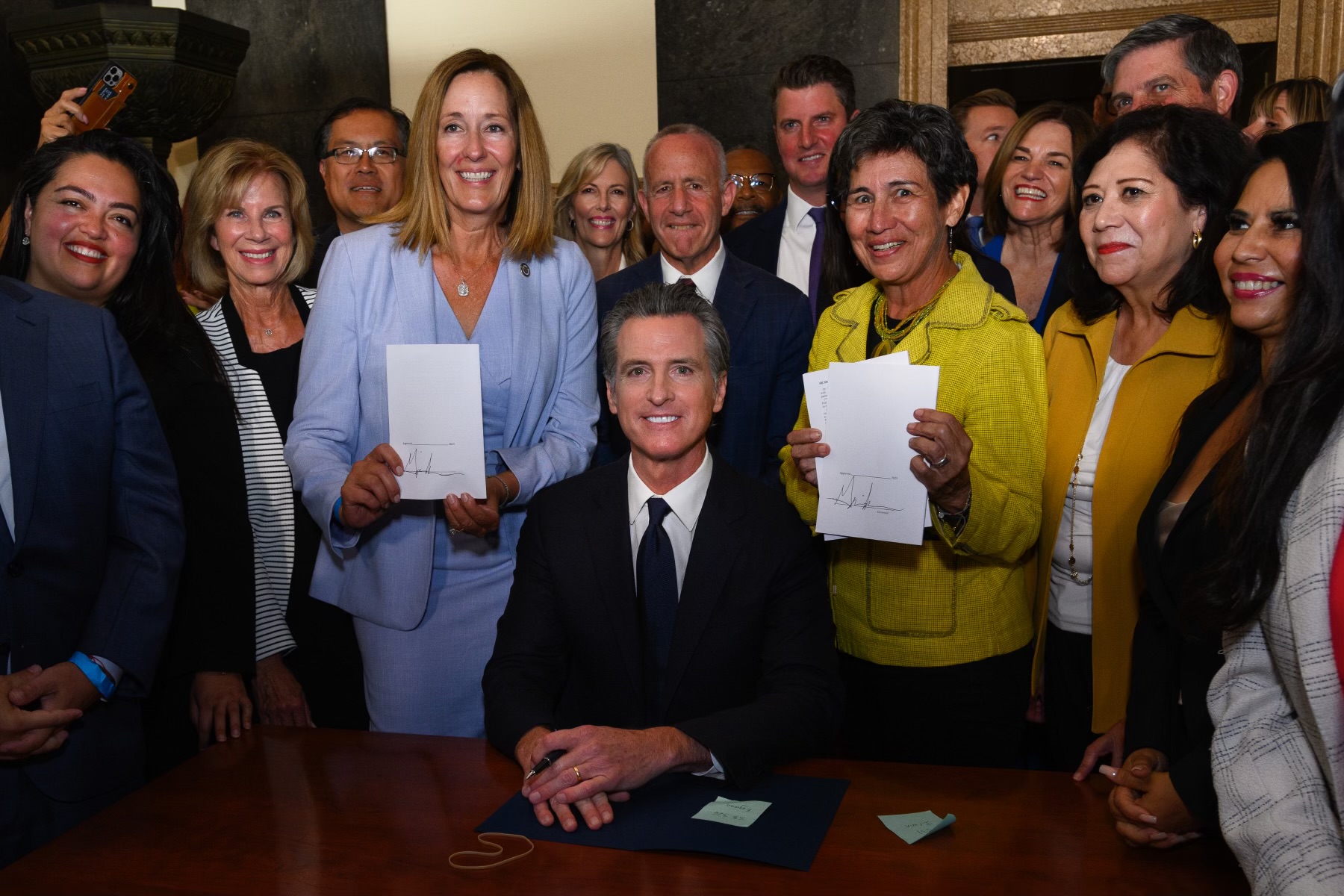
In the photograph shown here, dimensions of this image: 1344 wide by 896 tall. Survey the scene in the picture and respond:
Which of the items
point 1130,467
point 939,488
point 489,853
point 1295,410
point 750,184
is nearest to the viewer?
point 1295,410

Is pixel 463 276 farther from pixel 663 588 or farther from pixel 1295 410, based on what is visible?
pixel 1295 410

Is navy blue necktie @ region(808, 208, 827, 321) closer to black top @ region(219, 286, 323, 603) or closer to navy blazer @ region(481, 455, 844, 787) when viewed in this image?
navy blazer @ region(481, 455, 844, 787)

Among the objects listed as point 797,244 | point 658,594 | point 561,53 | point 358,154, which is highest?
point 561,53

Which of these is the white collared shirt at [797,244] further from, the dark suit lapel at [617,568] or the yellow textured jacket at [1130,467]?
the dark suit lapel at [617,568]

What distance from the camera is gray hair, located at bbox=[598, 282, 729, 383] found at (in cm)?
259

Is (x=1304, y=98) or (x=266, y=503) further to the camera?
(x=1304, y=98)

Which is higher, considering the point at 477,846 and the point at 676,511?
the point at 676,511

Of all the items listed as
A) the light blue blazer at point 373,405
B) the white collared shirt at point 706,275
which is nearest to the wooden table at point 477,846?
the light blue blazer at point 373,405

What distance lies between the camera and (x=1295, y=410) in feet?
4.78

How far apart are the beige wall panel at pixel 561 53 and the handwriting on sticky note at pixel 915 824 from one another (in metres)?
5.12

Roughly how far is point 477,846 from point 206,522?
151 cm

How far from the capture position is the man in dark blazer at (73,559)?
2.18 meters
